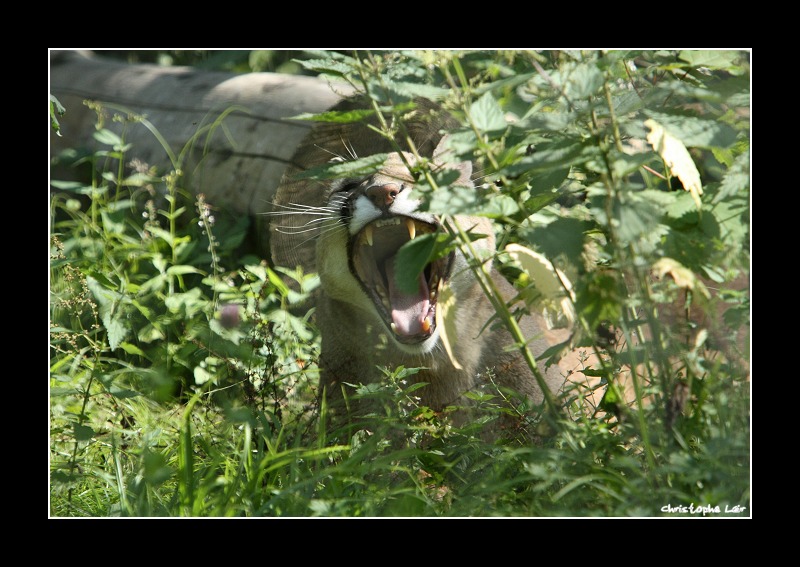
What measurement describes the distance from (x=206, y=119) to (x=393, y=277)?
4.41 ft

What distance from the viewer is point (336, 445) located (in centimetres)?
373

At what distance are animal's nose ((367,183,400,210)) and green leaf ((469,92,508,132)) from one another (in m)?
0.98

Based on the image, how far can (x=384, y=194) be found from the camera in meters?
3.71

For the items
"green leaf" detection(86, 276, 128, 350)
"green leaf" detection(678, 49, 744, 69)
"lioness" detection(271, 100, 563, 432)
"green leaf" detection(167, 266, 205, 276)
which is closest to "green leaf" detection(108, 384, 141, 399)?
"green leaf" detection(86, 276, 128, 350)

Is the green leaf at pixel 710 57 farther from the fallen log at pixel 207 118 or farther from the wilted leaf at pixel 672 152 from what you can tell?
the fallen log at pixel 207 118

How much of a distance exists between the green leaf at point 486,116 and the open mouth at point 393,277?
988 mm

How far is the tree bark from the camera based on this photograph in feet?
14.4

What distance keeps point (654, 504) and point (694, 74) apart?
54.2 inches

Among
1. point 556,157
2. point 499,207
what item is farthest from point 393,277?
point 556,157

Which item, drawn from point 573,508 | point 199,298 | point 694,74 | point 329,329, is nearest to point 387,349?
point 329,329

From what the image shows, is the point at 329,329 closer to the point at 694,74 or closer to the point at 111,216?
the point at 111,216

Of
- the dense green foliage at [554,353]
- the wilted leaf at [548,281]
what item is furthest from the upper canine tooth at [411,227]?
the wilted leaf at [548,281]

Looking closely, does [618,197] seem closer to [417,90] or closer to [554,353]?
[554,353]

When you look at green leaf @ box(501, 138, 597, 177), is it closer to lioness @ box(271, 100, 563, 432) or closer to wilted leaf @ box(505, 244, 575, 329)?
wilted leaf @ box(505, 244, 575, 329)
